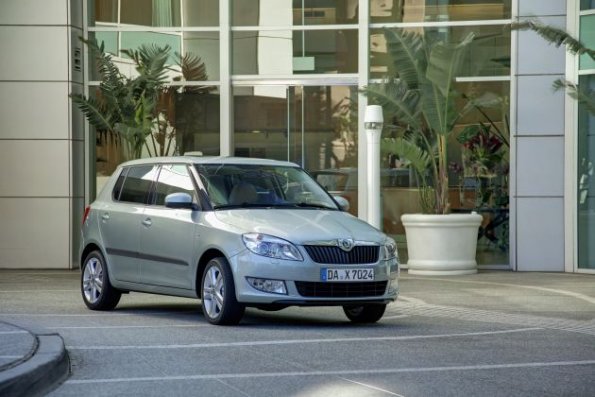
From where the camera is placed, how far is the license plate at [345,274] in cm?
1221

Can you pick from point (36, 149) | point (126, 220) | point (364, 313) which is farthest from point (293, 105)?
point (364, 313)

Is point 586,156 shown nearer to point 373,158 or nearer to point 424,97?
point 424,97

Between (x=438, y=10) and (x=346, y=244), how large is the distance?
1070 cm

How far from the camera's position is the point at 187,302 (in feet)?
53.0

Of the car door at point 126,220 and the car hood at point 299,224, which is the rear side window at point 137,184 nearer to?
the car door at point 126,220

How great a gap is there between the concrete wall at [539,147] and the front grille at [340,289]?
374 inches

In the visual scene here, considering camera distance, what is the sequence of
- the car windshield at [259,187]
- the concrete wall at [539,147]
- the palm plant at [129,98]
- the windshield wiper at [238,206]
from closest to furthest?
the windshield wiper at [238,206] → the car windshield at [259,187] → the concrete wall at [539,147] → the palm plant at [129,98]

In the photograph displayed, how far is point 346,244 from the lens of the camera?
12.3 m

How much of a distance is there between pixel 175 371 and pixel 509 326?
4.50 meters

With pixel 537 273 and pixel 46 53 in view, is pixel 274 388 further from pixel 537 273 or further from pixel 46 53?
pixel 46 53

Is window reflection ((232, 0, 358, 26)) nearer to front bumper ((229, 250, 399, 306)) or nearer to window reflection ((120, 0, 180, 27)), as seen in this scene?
window reflection ((120, 0, 180, 27))

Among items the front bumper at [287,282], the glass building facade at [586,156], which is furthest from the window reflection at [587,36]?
the front bumper at [287,282]

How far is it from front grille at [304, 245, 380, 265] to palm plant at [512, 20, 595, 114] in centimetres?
735

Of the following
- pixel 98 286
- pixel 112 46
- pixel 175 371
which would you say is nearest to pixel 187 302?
pixel 98 286
